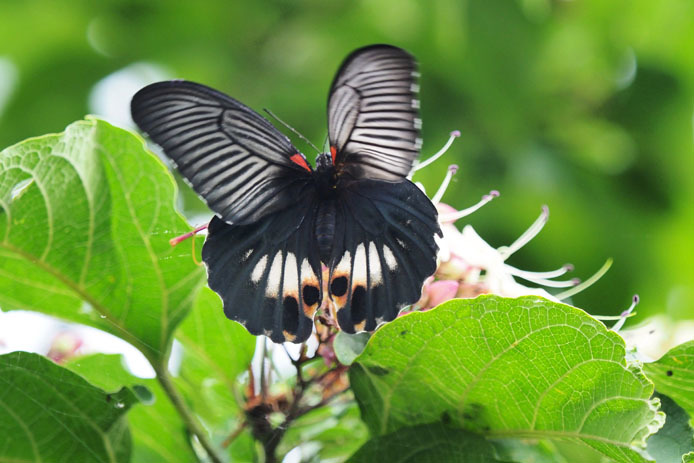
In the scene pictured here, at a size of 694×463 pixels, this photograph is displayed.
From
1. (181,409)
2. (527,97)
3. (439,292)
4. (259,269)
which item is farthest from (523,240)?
(527,97)

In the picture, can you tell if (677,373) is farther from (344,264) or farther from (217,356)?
(217,356)

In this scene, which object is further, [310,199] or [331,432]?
[331,432]

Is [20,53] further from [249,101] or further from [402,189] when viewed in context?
[402,189]

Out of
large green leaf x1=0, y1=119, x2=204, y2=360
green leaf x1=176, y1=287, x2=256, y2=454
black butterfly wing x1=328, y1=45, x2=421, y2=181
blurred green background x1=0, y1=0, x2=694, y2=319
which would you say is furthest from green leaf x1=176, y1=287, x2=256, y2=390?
blurred green background x1=0, y1=0, x2=694, y2=319

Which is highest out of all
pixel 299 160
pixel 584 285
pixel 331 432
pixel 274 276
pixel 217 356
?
pixel 299 160

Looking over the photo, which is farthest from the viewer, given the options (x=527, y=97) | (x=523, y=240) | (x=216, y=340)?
(x=527, y=97)

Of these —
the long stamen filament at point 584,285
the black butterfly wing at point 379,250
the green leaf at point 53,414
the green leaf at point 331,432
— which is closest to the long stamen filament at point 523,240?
the long stamen filament at point 584,285

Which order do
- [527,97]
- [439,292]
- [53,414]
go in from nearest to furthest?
1. [53,414]
2. [439,292]
3. [527,97]
